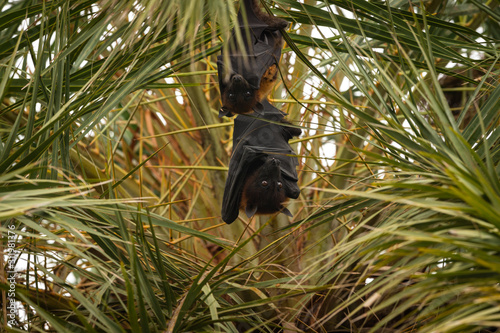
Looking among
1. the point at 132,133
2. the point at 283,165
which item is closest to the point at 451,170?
the point at 283,165

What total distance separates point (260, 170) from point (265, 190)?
Result: 2 centimetres

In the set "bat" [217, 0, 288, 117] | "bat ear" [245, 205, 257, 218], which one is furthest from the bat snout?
"bat ear" [245, 205, 257, 218]

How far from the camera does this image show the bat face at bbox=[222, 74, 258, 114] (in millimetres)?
527

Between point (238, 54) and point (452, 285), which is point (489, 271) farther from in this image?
point (238, 54)

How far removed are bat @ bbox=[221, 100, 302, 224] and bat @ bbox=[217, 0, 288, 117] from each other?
0.02 metres

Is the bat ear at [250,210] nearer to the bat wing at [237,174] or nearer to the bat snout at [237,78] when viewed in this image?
the bat wing at [237,174]

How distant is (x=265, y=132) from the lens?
1.93 ft

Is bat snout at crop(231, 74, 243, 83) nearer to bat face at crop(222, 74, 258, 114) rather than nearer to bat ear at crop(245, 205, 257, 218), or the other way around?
bat face at crop(222, 74, 258, 114)

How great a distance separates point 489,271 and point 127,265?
0.34 meters

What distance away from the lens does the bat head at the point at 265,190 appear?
547 mm

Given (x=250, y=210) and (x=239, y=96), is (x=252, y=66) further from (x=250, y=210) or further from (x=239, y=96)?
(x=250, y=210)

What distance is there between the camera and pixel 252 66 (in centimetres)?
53

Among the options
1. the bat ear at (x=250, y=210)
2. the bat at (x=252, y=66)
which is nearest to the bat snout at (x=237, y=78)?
the bat at (x=252, y=66)

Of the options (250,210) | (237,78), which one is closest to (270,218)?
(250,210)
